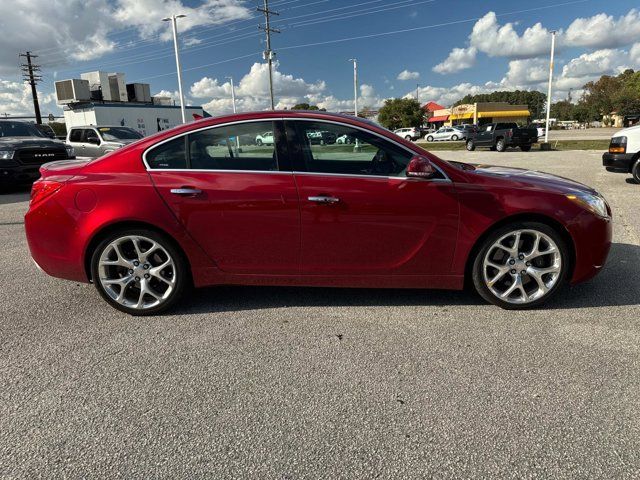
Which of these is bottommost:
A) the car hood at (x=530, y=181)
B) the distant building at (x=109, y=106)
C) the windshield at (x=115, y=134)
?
the car hood at (x=530, y=181)

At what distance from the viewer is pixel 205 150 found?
Result: 11.5 ft

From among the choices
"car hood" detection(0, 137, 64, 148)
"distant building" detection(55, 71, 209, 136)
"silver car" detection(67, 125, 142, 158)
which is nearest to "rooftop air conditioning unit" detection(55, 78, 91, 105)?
"distant building" detection(55, 71, 209, 136)

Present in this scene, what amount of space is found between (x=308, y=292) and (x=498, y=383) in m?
1.91

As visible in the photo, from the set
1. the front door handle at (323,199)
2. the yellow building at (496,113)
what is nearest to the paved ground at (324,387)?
the front door handle at (323,199)

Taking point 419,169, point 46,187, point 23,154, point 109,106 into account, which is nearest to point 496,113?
point 109,106

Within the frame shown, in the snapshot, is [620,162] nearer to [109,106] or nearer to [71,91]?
[109,106]

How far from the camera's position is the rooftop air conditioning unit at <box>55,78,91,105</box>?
39719mm

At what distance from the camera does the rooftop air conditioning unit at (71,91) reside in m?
39.7

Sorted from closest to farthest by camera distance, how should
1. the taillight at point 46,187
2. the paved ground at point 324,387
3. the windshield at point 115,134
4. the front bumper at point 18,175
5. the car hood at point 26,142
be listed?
the paved ground at point 324,387
the taillight at point 46,187
the front bumper at point 18,175
the car hood at point 26,142
the windshield at point 115,134

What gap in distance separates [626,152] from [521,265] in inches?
333

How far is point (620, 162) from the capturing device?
992 cm

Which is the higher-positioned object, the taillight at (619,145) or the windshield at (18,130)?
the windshield at (18,130)

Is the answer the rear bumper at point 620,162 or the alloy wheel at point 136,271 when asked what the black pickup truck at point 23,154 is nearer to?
the alloy wheel at point 136,271

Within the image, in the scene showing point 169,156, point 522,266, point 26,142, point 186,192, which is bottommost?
point 522,266
